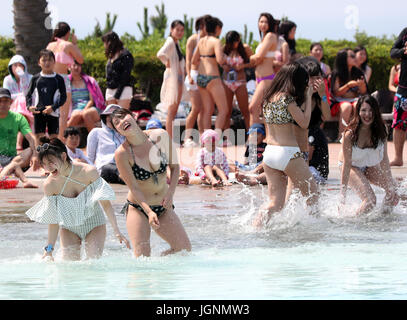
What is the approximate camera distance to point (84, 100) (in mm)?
15375

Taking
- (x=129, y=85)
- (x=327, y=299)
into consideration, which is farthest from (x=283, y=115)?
(x=129, y=85)

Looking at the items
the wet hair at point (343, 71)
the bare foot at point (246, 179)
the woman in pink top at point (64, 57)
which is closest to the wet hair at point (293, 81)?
the bare foot at point (246, 179)

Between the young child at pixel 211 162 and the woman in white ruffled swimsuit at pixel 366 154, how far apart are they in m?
2.92

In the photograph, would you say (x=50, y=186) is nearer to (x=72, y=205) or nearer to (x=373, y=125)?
(x=72, y=205)

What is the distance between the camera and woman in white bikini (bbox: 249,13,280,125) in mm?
14477

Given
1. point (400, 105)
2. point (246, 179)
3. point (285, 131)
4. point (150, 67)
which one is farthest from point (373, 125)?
point (150, 67)

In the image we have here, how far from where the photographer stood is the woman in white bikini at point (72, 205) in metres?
7.36

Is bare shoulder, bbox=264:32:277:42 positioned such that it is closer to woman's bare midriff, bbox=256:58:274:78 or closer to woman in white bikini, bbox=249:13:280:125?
woman in white bikini, bbox=249:13:280:125

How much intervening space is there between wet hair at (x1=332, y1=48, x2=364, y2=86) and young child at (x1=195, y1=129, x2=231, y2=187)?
3.32 meters

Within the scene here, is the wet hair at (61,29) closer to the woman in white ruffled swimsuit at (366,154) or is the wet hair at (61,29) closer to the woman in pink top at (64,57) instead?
the woman in pink top at (64,57)

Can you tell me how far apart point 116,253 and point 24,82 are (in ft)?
25.2

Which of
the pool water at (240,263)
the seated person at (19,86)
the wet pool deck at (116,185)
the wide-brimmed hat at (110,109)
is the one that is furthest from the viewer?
the seated person at (19,86)

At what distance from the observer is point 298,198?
8805mm

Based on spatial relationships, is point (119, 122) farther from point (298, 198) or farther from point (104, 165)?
point (104, 165)
